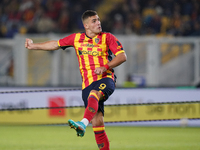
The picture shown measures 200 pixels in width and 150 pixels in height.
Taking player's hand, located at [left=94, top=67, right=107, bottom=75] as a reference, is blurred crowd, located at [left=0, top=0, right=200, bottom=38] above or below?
above

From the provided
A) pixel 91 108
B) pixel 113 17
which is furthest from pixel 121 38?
pixel 91 108

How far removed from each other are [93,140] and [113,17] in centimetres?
805

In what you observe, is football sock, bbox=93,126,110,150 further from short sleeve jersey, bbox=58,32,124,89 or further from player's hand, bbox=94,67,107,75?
player's hand, bbox=94,67,107,75

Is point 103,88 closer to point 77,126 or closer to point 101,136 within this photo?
point 101,136

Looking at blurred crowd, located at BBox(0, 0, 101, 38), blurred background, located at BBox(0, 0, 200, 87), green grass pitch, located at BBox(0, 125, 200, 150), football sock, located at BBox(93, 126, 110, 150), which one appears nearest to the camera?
football sock, located at BBox(93, 126, 110, 150)

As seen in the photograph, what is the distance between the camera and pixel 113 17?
1498cm

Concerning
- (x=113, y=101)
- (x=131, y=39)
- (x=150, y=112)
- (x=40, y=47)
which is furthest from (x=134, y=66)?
(x=40, y=47)

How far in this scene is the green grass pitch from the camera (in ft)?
21.9

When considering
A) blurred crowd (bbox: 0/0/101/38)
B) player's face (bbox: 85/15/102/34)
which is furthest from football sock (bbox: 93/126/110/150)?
blurred crowd (bbox: 0/0/101/38)

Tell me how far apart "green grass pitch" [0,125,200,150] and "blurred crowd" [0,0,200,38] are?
5362 mm

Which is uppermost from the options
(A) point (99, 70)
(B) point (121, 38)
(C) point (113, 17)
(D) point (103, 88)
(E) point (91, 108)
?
(C) point (113, 17)

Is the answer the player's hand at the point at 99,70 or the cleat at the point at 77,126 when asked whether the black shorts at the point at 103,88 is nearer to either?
the player's hand at the point at 99,70

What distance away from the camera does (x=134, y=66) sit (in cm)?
1170

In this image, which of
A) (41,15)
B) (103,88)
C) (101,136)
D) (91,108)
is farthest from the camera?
(41,15)
